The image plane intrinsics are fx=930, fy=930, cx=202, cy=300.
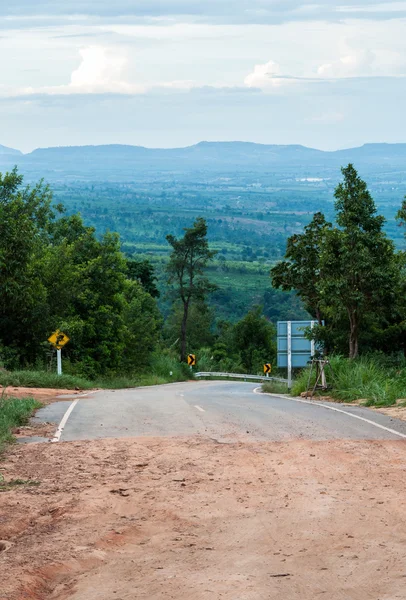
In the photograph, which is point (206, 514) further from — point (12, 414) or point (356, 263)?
point (356, 263)

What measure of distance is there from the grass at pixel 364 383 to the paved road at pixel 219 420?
1.64 m

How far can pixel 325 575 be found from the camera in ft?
25.7

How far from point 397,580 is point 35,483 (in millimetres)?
5444

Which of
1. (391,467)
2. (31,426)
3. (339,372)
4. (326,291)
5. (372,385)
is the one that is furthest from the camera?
(326,291)

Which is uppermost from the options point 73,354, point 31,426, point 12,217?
point 12,217

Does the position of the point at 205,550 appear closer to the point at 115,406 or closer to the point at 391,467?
the point at 391,467

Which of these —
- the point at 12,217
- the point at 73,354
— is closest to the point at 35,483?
the point at 12,217

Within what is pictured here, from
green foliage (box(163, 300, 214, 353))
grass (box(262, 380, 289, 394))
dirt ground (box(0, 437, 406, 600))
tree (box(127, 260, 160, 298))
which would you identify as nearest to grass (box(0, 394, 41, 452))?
dirt ground (box(0, 437, 406, 600))

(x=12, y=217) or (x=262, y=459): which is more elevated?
(x=12, y=217)

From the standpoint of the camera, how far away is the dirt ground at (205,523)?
772 cm

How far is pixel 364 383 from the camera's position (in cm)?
2620

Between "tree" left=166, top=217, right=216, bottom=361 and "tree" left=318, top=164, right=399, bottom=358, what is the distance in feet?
162

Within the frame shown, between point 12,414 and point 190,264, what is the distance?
6745 cm

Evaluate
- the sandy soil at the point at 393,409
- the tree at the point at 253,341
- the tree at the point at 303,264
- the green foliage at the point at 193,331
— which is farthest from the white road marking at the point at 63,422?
the green foliage at the point at 193,331
